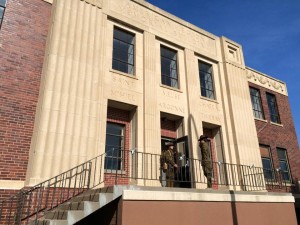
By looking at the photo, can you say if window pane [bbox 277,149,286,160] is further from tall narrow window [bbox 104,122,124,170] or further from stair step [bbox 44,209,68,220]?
stair step [bbox 44,209,68,220]

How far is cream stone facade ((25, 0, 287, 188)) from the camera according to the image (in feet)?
27.7

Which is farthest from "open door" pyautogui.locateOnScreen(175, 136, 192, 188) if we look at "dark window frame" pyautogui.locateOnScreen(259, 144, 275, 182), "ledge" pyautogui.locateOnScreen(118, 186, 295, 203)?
"dark window frame" pyautogui.locateOnScreen(259, 144, 275, 182)

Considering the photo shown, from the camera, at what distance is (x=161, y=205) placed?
277 inches

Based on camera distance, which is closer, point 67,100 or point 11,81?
point 11,81

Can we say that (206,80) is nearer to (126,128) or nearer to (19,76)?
(126,128)

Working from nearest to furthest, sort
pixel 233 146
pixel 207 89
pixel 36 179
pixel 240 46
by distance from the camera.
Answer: pixel 36 179 → pixel 233 146 → pixel 207 89 → pixel 240 46

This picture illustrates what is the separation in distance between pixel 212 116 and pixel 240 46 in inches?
222

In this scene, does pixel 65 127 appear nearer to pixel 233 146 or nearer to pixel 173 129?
pixel 173 129

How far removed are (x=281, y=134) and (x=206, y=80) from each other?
6.01 m

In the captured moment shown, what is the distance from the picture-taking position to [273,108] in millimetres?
17281

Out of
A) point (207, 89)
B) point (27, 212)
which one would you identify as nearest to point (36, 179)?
point (27, 212)

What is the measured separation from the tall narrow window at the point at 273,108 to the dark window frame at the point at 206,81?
17.3 feet

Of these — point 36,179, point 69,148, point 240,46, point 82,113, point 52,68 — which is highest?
point 240,46

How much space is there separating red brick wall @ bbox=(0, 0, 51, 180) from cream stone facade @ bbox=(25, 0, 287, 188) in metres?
0.28
